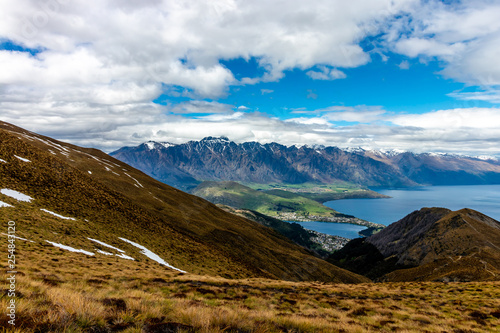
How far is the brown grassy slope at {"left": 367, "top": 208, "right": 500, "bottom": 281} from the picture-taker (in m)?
79.1

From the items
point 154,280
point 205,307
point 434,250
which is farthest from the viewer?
point 434,250

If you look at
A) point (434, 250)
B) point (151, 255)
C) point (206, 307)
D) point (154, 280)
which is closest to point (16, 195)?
point (151, 255)

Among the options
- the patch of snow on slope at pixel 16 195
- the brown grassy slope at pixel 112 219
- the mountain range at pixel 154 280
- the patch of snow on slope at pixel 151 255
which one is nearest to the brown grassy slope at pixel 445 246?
the mountain range at pixel 154 280

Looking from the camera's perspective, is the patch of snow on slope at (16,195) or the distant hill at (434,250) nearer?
the patch of snow on slope at (16,195)

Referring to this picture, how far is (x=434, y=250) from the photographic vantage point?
11888 centimetres

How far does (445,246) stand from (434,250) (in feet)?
20.2

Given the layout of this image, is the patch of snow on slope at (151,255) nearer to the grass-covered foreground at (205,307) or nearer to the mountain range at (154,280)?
the mountain range at (154,280)

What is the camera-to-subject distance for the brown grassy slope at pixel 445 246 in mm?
79062

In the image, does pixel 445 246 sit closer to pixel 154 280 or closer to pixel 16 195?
pixel 154 280

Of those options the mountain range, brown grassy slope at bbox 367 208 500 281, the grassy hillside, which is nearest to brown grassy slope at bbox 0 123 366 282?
the mountain range

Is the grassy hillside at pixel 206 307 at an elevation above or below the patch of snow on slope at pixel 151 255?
above

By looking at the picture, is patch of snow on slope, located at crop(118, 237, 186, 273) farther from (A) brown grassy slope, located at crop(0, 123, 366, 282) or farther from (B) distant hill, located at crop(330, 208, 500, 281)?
(B) distant hill, located at crop(330, 208, 500, 281)

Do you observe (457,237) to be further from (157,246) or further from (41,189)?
(41,189)

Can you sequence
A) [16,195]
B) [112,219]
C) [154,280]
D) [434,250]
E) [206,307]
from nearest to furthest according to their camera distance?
[206,307] → [154,280] → [16,195] → [112,219] → [434,250]
